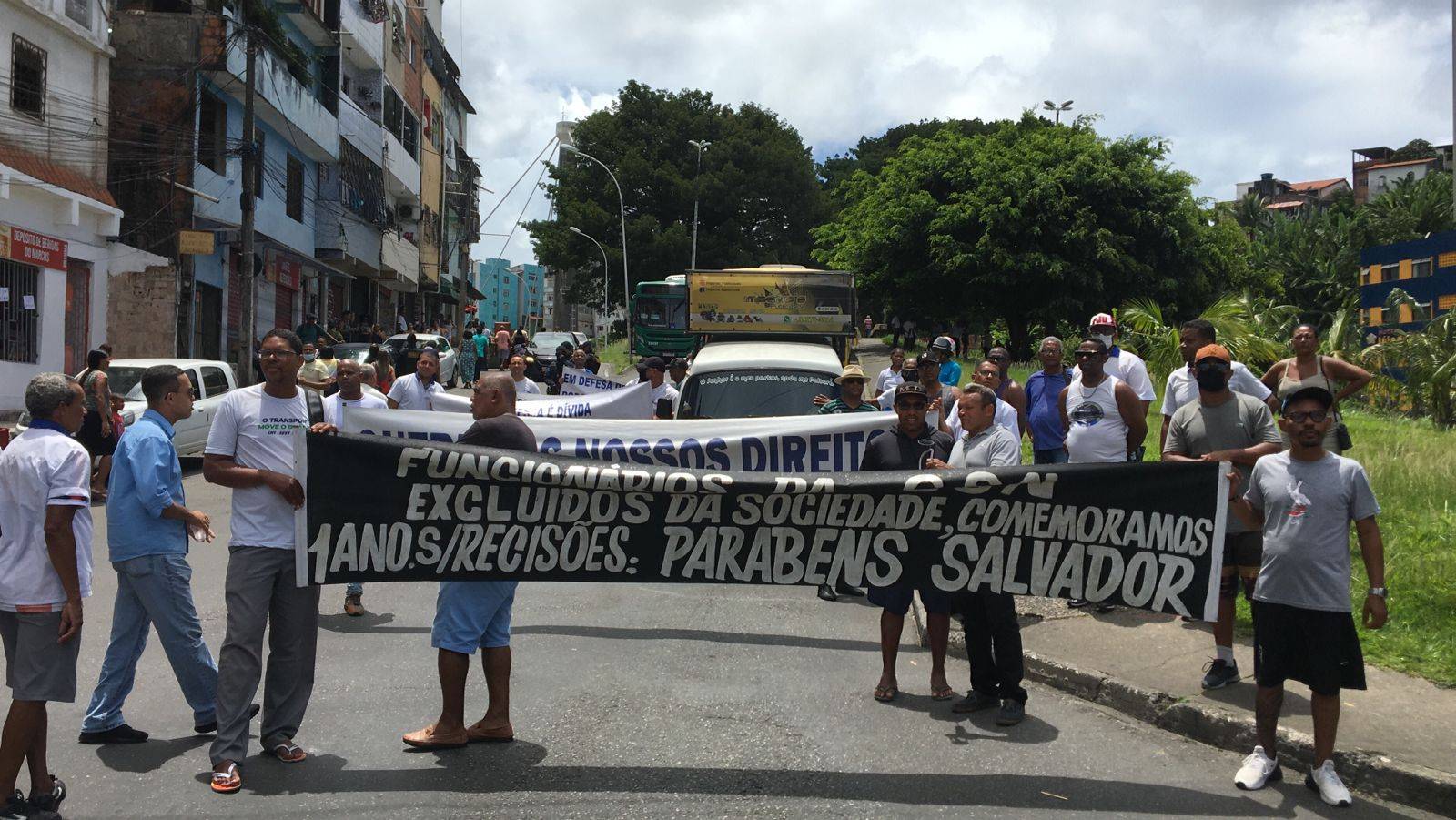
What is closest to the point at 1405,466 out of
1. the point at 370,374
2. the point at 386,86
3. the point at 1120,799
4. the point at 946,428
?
the point at 946,428

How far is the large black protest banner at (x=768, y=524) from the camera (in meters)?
5.86

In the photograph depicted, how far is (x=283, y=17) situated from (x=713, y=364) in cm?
2821

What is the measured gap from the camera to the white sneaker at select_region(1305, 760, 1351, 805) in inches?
212

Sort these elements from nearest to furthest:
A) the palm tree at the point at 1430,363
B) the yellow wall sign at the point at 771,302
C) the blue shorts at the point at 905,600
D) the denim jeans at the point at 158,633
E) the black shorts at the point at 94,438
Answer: the denim jeans at the point at 158,633
the blue shorts at the point at 905,600
the black shorts at the point at 94,438
the palm tree at the point at 1430,363
the yellow wall sign at the point at 771,302

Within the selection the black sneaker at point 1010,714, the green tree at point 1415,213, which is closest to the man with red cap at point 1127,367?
the black sneaker at point 1010,714

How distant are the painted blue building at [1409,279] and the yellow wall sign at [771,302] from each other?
65.2 ft

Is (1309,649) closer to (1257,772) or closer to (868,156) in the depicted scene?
(1257,772)

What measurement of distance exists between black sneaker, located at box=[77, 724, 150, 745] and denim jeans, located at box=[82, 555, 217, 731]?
0.02 m

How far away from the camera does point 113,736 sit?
19.2ft

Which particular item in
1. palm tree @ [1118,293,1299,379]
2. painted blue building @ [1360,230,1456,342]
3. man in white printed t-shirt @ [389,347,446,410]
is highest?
painted blue building @ [1360,230,1456,342]

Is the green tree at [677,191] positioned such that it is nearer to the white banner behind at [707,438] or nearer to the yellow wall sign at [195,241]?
the yellow wall sign at [195,241]

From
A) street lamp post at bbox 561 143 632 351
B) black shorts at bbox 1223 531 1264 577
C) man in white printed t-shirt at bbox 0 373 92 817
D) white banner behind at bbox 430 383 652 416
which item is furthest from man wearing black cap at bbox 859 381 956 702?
street lamp post at bbox 561 143 632 351

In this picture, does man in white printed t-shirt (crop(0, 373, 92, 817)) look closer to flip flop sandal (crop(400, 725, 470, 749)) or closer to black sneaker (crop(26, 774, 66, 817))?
black sneaker (crop(26, 774, 66, 817))

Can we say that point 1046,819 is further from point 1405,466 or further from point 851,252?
point 851,252
